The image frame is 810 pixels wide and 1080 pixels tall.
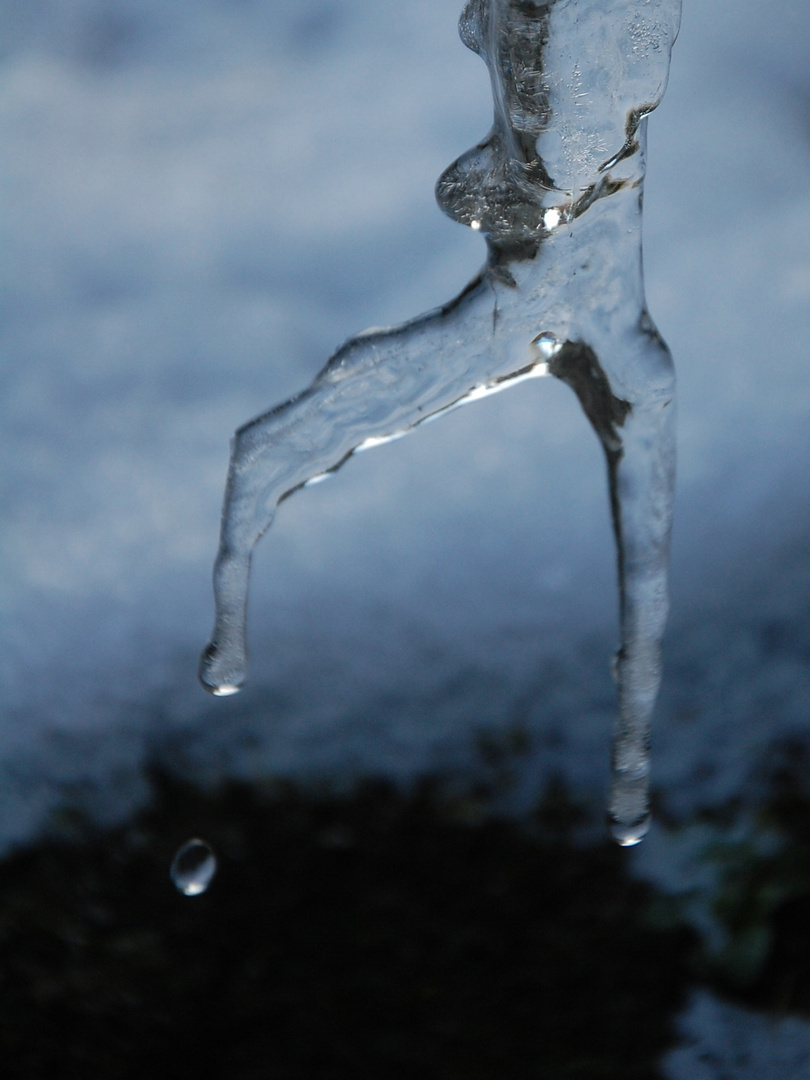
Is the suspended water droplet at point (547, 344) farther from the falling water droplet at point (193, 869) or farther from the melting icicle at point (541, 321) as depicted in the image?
the falling water droplet at point (193, 869)

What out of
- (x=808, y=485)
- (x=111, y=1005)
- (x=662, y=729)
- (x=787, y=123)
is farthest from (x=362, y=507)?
(x=787, y=123)

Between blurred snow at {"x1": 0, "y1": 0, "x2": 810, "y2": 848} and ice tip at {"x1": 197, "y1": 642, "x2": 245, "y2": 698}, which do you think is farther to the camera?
blurred snow at {"x1": 0, "y1": 0, "x2": 810, "y2": 848}

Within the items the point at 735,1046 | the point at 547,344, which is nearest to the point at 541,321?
the point at 547,344

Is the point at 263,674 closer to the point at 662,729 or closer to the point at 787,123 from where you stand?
the point at 662,729

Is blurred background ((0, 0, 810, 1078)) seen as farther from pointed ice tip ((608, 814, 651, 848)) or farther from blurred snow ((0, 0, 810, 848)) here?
pointed ice tip ((608, 814, 651, 848))

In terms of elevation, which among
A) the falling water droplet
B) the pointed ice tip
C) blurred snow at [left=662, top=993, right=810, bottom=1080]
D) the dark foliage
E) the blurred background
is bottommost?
blurred snow at [left=662, top=993, right=810, bottom=1080]

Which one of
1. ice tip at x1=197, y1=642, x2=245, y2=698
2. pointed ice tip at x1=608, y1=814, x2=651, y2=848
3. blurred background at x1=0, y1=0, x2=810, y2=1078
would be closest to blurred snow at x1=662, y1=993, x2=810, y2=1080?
blurred background at x1=0, y1=0, x2=810, y2=1078

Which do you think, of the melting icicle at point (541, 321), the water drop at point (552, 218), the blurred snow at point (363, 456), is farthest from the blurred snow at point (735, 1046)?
the water drop at point (552, 218)

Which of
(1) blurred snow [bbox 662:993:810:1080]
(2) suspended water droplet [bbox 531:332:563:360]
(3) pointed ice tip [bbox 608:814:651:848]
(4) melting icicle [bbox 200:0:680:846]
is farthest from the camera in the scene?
(1) blurred snow [bbox 662:993:810:1080]
